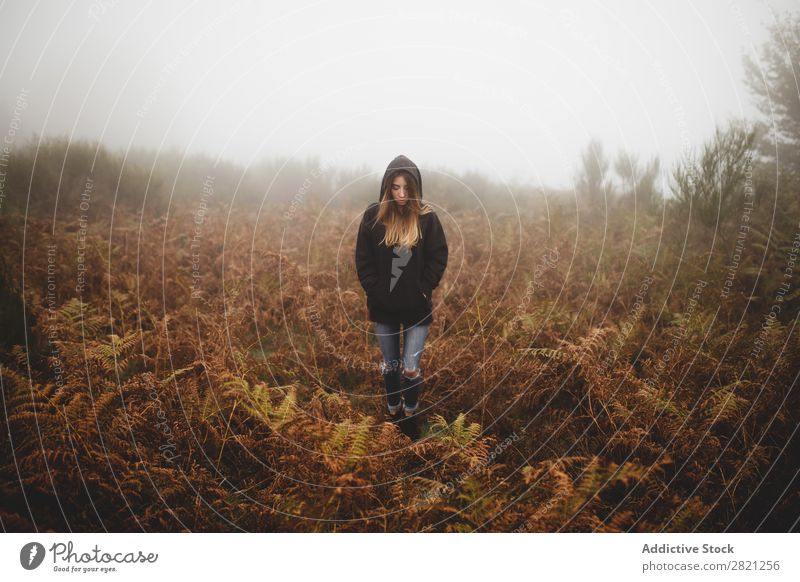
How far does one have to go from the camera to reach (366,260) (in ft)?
11.9

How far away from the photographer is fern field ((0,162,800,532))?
301 centimetres

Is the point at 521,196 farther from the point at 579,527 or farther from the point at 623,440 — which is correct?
the point at 579,527

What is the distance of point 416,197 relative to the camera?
3436mm

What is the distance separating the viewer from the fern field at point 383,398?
3.01 metres

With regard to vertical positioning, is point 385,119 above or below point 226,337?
A: above

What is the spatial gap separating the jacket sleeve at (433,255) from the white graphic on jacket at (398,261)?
0.69ft

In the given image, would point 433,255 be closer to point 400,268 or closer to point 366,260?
point 400,268

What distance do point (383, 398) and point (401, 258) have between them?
1.78m

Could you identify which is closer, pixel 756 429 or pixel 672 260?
pixel 756 429

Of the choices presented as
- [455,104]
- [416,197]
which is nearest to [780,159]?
[455,104]

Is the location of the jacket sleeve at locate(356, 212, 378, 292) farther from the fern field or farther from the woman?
the fern field

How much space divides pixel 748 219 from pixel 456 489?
6.94 metres

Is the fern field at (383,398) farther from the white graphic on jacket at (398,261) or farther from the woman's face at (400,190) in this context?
the woman's face at (400,190)

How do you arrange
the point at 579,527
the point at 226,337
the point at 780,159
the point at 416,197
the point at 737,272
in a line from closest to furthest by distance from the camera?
the point at 579,527, the point at 416,197, the point at 226,337, the point at 737,272, the point at 780,159
